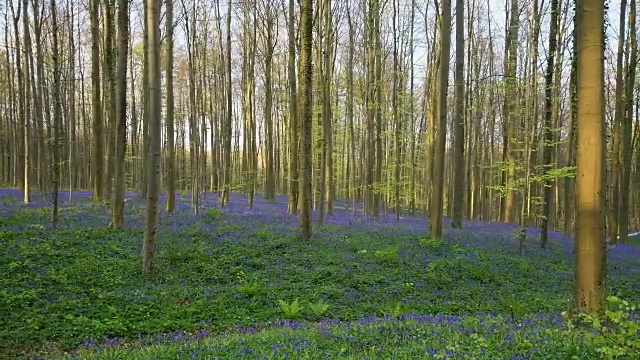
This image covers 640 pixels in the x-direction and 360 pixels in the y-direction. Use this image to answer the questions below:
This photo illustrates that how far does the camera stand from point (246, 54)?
32719mm

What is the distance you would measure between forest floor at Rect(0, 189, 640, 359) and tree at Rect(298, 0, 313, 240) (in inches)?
36.5

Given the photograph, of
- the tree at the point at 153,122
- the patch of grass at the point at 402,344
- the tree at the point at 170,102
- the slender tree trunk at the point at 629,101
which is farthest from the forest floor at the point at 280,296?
the slender tree trunk at the point at 629,101

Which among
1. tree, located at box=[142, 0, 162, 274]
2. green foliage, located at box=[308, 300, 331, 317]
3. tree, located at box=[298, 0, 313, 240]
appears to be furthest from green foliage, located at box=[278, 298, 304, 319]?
tree, located at box=[298, 0, 313, 240]

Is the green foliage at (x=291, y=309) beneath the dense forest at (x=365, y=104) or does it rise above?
beneath

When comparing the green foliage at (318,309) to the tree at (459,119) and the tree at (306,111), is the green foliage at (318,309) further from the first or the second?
the tree at (459,119)

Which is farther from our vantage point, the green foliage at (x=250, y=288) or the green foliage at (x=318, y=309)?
the green foliage at (x=250, y=288)

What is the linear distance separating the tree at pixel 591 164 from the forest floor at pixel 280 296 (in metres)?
0.56

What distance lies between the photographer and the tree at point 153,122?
968cm

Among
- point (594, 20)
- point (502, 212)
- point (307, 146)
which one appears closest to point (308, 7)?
point (307, 146)

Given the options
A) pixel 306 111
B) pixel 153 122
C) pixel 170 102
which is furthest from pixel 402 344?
pixel 170 102

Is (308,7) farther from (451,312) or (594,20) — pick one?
(451,312)

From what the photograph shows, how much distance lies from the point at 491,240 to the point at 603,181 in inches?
490

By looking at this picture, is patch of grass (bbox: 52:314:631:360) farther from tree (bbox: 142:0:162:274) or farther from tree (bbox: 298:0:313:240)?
tree (bbox: 298:0:313:240)

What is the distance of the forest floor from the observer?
5012mm
